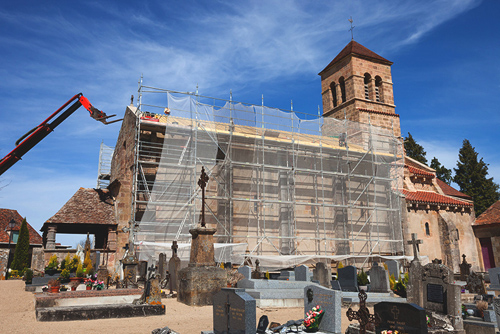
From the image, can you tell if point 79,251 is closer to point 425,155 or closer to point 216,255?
point 216,255

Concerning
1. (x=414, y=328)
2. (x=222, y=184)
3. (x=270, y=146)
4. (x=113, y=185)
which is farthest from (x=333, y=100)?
(x=414, y=328)

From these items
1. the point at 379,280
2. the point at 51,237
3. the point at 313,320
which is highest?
the point at 51,237

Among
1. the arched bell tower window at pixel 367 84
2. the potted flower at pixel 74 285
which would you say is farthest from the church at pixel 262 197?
the arched bell tower window at pixel 367 84

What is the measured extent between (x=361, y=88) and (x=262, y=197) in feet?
48.2

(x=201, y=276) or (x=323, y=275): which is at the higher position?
(x=201, y=276)

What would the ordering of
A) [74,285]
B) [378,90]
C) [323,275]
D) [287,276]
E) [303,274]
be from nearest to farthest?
[74,285] → [323,275] → [303,274] → [287,276] → [378,90]

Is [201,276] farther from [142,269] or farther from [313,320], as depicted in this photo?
[142,269]

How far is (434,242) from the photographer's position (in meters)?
25.2

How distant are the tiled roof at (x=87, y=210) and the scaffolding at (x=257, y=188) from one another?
2082 millimetres

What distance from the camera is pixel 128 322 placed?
830 cm

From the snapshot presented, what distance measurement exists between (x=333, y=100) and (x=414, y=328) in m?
29.0

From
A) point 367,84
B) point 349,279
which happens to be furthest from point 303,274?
point 367,84

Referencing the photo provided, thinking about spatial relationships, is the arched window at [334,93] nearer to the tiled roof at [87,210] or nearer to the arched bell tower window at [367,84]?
the arched bell tower window at [367,84]

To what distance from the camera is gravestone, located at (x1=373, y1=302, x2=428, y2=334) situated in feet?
19.0
